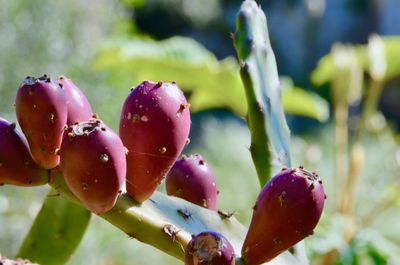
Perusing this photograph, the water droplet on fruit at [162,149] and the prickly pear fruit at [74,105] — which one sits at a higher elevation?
the prickly pear fruit at [74,105]

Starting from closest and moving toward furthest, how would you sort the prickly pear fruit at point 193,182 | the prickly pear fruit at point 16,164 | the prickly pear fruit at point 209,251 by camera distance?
the prickly pear fruit at point 209,251, the prickly pear fruit at point 16,164, the prickly pear fruit at point 193,182

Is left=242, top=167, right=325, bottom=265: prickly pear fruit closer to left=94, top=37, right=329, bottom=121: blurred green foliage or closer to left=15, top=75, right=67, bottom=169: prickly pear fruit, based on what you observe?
left=15, top=75, right=67, bottom=169: prickly pear fruit

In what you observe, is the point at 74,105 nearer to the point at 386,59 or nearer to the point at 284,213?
the point at 284,213

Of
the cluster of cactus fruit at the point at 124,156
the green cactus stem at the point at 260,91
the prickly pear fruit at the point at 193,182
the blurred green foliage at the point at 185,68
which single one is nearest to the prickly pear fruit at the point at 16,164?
the cluster of cactus fruit at the point at 124,156

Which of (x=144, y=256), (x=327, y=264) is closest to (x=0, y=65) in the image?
(x=144, y=256)

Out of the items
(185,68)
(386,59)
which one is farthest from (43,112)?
(386,59)

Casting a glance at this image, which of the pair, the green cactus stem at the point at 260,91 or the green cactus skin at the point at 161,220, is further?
the green cactus stem at the point at 260,91

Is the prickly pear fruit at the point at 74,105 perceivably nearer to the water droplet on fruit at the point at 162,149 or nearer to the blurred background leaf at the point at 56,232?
the water droplet on fruit at the point at 162,149
